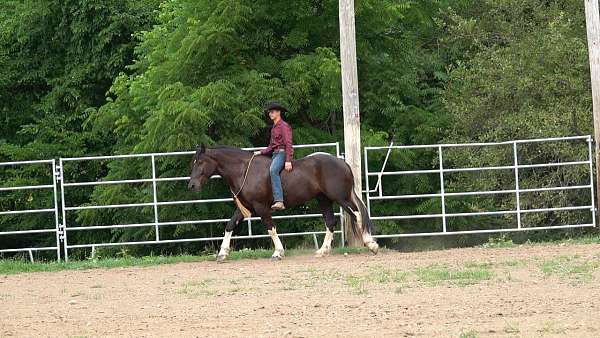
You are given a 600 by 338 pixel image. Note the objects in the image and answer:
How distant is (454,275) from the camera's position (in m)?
11.7

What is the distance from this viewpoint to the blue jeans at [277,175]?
49.8 feet

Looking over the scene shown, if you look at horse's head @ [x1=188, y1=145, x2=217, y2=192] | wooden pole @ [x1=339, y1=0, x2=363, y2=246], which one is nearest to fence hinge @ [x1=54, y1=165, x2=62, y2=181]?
horse's head @ [x1=188, y1=145, x2=217, y2=192]

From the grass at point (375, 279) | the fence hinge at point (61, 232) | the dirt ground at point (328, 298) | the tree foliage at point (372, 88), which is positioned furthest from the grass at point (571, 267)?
the fence hinge at point (61, 232)

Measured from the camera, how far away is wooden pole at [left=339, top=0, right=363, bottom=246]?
53.2ft

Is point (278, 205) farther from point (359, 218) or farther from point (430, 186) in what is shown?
point (430, 186)

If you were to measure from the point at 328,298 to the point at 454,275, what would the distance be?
6.81 feet

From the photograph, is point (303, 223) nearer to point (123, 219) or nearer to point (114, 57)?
point (123, 219)

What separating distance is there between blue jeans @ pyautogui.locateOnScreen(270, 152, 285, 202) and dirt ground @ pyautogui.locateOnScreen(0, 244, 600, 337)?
39.2 inches

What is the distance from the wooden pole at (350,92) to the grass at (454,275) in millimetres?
3812

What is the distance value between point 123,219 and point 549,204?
325 inches

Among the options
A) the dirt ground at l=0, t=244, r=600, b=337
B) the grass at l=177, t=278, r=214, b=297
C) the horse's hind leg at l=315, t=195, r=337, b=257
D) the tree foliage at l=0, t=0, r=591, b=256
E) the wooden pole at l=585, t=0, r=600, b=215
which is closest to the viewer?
the dirt ground at l=0, t=244, r=600, b=337

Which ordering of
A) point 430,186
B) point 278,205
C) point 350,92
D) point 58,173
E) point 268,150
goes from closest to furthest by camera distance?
point 278,205, point 268,150, point 350,92, point 58,173, point 430,186

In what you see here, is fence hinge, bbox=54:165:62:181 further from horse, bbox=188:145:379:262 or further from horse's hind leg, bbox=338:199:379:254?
horse's hind leg, bbox=338:199:379:254

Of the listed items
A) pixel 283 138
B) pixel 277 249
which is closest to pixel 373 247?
pixel 277 249
